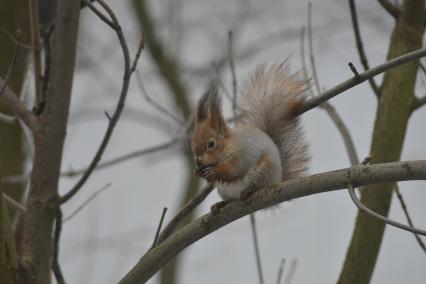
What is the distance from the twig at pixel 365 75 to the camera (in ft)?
3.54

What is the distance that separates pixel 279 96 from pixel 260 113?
0.09 metres

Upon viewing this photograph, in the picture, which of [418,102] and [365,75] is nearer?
[365,75]

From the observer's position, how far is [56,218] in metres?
1.35

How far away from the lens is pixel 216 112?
153 centimetres

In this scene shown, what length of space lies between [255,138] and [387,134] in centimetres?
29

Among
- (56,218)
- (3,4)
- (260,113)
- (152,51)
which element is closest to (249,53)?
(152,51)

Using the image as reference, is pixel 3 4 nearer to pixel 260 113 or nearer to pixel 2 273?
pixel 260 113

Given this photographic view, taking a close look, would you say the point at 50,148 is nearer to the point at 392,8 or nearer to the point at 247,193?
the point at 247,193

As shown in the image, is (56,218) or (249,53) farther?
(249,53)

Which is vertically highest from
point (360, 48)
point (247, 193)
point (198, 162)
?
point (360, 48)

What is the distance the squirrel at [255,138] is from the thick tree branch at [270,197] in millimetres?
71

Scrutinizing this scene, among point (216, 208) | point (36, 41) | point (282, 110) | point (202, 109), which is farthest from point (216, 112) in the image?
point (36, 41)

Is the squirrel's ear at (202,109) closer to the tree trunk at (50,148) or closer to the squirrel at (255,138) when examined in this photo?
the squirrel at (255,138)

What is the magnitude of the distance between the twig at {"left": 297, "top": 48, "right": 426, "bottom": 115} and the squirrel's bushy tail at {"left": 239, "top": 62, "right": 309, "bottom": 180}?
124 millimetres
